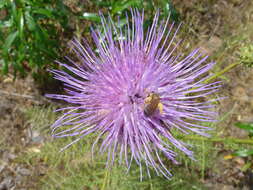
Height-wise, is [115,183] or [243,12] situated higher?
[243,12]

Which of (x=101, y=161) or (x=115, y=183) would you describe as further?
(x=101, y=161)

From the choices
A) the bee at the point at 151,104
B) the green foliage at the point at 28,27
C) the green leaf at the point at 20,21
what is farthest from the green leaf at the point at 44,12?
the bee at the point at 151,104

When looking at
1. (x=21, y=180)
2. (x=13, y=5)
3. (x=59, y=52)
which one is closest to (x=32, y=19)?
(x=13, y=5)

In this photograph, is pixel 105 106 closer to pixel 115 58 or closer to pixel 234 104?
pixel 115 58

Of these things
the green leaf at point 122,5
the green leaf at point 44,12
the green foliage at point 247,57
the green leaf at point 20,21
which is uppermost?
the green leaf at point 122,5

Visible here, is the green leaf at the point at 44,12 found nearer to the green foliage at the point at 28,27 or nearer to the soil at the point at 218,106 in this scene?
the green foliage at the point at 28,27

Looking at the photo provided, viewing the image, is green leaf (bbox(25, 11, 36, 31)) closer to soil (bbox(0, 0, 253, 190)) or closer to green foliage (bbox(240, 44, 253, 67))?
soil (bbox(0, 0, 253, 190))

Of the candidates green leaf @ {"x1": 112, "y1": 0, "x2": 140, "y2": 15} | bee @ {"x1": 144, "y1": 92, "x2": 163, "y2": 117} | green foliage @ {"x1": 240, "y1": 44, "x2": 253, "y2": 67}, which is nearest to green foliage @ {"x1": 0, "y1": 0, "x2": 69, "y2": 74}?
green leaf @ {"x1": 112, "y1": 0, "x2": 140, "y2": 15}

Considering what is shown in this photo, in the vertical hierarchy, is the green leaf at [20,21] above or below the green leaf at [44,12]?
below
